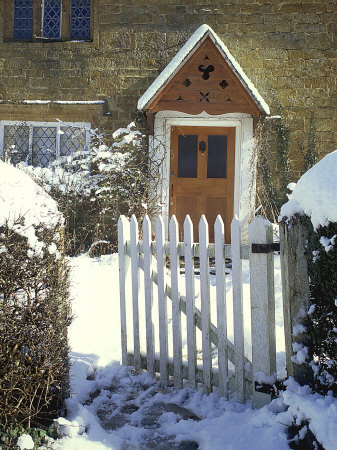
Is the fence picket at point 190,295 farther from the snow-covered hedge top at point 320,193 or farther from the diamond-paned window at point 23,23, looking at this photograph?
the diamond-paned window at point 23,23

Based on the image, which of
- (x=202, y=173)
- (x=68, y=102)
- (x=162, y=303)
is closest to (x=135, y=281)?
(x=162, y=303)

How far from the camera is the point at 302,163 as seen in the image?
8727mm

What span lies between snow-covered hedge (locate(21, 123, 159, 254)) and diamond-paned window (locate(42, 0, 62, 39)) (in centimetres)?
273

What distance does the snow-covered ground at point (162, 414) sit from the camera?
2442 millimetres

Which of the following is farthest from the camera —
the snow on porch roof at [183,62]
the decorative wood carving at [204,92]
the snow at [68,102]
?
the snow at [68,102]

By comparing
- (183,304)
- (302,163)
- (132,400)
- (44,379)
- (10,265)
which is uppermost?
(302,163)

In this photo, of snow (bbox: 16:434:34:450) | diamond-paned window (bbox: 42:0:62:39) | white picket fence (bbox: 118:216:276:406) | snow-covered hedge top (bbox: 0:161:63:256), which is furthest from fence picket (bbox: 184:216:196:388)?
diamond-paned window (bbox: 42:0:62:39)

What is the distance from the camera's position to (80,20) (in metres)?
9.23

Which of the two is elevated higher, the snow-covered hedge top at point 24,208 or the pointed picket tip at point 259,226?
the snow-covered hedge top at point 24,208

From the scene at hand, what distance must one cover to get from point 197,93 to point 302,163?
99.4 inches

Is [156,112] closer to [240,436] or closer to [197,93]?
[197,93]

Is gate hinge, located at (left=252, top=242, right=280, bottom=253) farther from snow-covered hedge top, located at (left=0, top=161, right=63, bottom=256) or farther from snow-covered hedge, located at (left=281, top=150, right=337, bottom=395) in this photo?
snow-covered hedge top, located at (left=0, top=161, right=63, bottom=256)

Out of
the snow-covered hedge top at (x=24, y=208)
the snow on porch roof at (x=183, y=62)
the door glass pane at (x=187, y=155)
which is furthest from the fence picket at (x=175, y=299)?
the door glass pane at (x=187, y=155)

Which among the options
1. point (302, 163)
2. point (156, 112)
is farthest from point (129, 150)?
point (302, 163)
